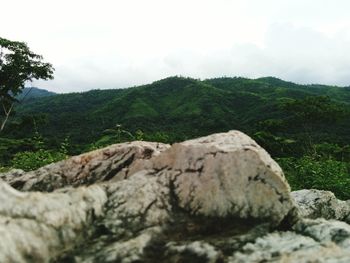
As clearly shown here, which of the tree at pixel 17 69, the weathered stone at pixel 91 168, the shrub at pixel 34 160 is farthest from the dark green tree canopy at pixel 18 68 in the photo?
the weathered stone at pixel 91 168

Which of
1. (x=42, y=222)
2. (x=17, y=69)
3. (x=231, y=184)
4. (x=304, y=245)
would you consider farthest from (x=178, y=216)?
(x=17, y=69)

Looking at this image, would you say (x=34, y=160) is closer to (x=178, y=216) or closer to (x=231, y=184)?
(x=178, y=216)

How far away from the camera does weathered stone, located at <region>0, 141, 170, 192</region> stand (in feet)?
31.4

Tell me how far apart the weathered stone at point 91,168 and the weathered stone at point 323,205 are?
282 inches

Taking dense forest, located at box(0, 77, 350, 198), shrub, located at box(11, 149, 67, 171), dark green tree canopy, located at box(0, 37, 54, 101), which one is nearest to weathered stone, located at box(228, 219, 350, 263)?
dense forest, located at box(0, 77, 350, 198)

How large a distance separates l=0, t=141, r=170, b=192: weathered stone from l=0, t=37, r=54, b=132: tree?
98.3ft

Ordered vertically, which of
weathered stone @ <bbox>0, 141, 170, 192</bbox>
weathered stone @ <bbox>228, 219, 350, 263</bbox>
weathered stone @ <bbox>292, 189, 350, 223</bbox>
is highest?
weathered stone @ <bbox>0, 141, 170, 192</bbox>

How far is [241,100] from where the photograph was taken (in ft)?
646

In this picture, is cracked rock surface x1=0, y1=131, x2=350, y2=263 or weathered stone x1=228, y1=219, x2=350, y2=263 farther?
cracked rock surface x1=0, y1=131, x2=350, y2=263

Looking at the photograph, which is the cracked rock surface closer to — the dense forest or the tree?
the dense forest

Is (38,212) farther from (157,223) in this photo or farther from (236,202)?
(236,202)

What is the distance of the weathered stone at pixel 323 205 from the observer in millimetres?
15148

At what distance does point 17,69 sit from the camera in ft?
125

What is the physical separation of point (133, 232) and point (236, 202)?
1.76 metres
